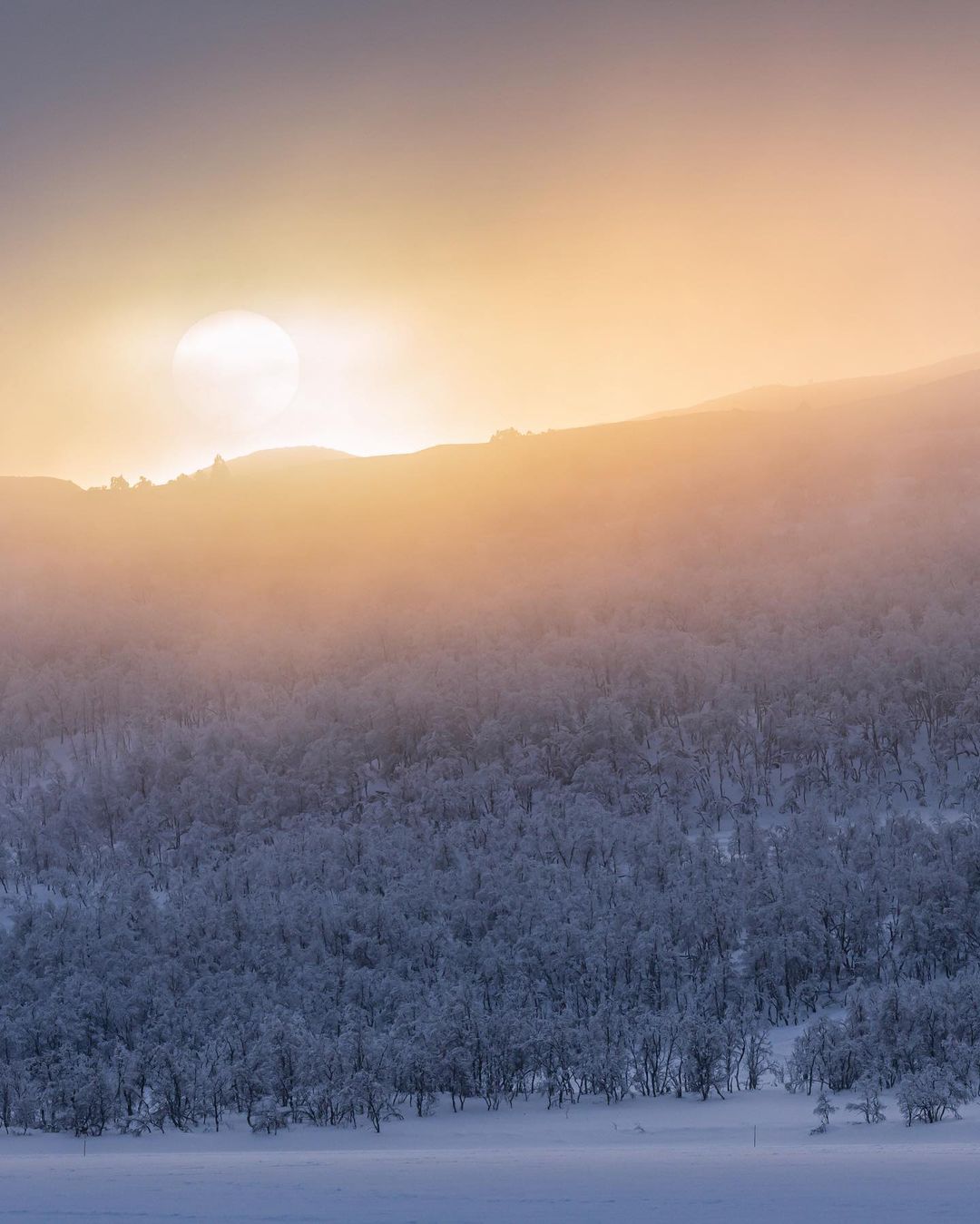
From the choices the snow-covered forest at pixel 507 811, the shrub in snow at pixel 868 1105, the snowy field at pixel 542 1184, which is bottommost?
the snow-covered forest at pixel 507 811

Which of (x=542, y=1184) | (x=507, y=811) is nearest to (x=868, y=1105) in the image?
(x=542, y=1184)

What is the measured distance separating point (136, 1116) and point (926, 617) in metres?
55.0

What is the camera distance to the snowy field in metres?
8.70

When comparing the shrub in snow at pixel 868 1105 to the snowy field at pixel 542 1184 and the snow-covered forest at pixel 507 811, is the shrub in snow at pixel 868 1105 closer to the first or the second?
the snow-covered forest at pixel 507 811

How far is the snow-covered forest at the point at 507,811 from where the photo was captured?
1980cm

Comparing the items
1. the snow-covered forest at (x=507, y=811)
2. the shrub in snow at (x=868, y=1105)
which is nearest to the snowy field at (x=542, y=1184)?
the shrub in snow at (x=868, y=1105)

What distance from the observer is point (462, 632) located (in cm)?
7588

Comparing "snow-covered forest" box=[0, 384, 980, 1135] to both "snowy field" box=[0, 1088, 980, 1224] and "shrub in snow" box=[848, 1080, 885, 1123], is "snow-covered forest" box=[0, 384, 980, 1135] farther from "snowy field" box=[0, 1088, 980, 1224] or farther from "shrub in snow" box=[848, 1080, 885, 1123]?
"snowy field" box=[0, 1088, 980, 1224]

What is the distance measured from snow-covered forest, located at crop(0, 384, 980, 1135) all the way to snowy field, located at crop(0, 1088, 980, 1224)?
4.36m

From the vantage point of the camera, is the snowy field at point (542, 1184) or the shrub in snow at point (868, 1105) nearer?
the snowy field at point (542, 1184)

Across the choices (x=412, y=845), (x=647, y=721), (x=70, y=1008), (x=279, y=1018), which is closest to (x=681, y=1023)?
(x=279, y=1018)

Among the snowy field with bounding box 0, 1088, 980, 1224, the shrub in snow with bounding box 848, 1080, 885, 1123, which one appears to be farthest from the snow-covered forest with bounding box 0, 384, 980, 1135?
the snowy field with bounding box 0, 1088, 980, 1224

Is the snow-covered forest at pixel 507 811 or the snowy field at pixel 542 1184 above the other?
the snowy field at pixel 542 1184

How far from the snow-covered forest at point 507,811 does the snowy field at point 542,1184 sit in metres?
4.36
